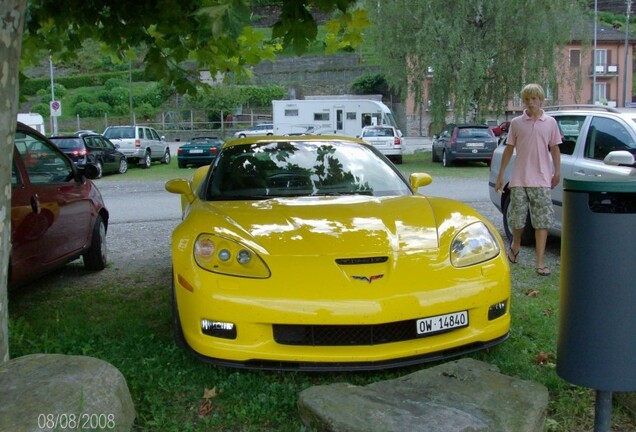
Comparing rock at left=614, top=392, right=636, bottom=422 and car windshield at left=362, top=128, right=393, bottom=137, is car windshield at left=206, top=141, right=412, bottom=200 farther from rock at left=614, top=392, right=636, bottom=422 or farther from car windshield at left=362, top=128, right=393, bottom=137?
car windshield at left=362, top=128, right=393, bottom=137

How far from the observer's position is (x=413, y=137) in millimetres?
56250

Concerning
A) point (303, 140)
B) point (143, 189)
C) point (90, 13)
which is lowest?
point (143, 189)

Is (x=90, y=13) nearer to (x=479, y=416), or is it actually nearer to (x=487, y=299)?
(x=487, y=299)

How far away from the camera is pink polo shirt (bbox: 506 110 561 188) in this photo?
6.04 metres

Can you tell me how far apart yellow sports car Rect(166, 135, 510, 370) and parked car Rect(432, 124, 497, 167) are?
19.3m

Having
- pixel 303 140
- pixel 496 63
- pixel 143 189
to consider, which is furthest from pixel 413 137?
pixel 303 140

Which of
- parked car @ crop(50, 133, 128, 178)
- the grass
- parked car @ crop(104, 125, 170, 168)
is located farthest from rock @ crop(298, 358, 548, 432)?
parked car @ crop(104, 125, 170, 168)

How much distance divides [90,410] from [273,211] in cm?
192

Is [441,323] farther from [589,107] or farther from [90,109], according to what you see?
[90,109]

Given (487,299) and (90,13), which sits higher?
(90,13)

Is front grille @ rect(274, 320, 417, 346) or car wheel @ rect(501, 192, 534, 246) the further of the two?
car wheel @ rect(501, 192, 534, 246)

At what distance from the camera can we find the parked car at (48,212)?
506 centimetres

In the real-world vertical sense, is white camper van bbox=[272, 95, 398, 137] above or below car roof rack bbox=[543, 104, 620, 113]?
above
